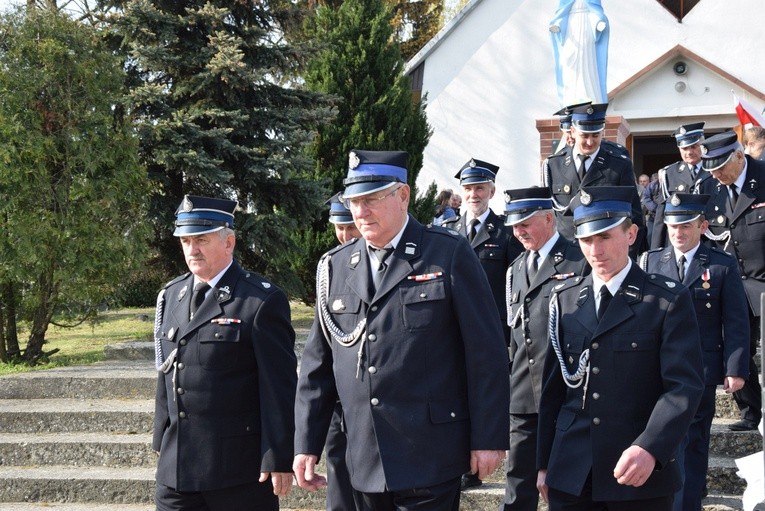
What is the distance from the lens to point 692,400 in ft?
14.0

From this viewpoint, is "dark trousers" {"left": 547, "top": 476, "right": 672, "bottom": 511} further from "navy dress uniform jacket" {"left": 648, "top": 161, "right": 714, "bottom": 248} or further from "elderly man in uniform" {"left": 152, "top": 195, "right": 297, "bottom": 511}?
"navy dress uniform jacket" {"left": 648, "top": 161, "right": 714, "bottom": 248}

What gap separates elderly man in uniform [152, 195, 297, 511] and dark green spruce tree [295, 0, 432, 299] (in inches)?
395

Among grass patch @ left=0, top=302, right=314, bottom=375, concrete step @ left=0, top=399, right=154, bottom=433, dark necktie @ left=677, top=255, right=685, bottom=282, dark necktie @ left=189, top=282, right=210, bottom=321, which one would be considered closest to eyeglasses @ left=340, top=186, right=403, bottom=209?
dark necktie @ left=189, top=282, right=210, bottom=321

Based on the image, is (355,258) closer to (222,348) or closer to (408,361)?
(408,361)

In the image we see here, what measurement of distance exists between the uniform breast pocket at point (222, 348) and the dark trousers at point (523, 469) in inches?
79.3

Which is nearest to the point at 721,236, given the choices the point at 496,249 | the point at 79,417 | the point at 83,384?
the point at 496,249

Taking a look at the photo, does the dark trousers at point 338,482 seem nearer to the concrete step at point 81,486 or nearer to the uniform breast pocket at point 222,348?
the uniform breast pocket at point 222,348

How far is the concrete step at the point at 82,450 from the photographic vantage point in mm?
8242

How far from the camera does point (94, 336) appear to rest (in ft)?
43.7

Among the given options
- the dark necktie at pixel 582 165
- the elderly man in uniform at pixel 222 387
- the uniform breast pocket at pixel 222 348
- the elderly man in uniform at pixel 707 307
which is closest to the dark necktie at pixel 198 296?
the elderly man in uniform at pixel 222 387

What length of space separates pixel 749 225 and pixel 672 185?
0.99 meters

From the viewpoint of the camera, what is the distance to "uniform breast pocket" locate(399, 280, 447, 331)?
429 centimetres

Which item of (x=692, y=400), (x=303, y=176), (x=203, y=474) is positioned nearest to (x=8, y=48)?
(x=303, y=176)

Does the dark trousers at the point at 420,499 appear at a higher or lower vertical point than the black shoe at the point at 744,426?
higher
